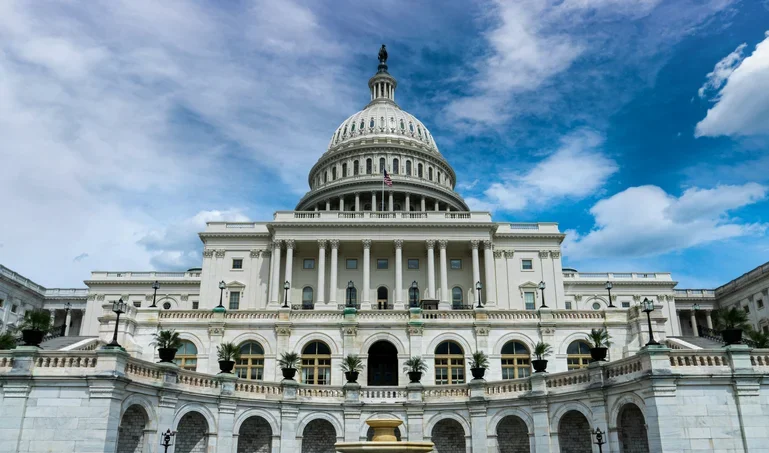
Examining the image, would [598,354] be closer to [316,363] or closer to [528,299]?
[316,363]

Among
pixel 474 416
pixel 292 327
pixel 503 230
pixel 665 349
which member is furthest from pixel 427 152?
pixel 665 349

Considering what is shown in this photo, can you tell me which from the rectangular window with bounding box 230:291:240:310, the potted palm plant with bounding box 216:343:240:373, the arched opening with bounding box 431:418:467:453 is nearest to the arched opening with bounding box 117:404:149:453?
the potted palm plant with bounding box 216:343:240:373

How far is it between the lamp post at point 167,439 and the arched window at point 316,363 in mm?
14586

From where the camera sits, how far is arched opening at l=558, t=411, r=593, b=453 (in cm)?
3231

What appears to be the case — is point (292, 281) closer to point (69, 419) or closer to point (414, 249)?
point (414, 249)

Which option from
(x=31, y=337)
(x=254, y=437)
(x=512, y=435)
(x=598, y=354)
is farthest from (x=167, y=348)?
(x=598, y=354)

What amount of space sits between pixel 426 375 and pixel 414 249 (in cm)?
3821

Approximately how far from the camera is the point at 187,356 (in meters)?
44.6

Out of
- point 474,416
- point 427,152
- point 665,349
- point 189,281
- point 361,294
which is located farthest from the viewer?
point 427,152

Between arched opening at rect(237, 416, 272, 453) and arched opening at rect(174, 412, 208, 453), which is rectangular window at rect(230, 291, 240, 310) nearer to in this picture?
arched opening at rect(237, 416, 272, 453)

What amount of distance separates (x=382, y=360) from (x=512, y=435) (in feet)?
43.8

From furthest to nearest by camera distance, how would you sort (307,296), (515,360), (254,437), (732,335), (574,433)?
1. (307,296)
2. (515,360)
3. (254,437)
4. (574,433)
5. (732,335)

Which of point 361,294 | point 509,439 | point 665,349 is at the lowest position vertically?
point 509,439

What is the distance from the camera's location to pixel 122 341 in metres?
44.1
